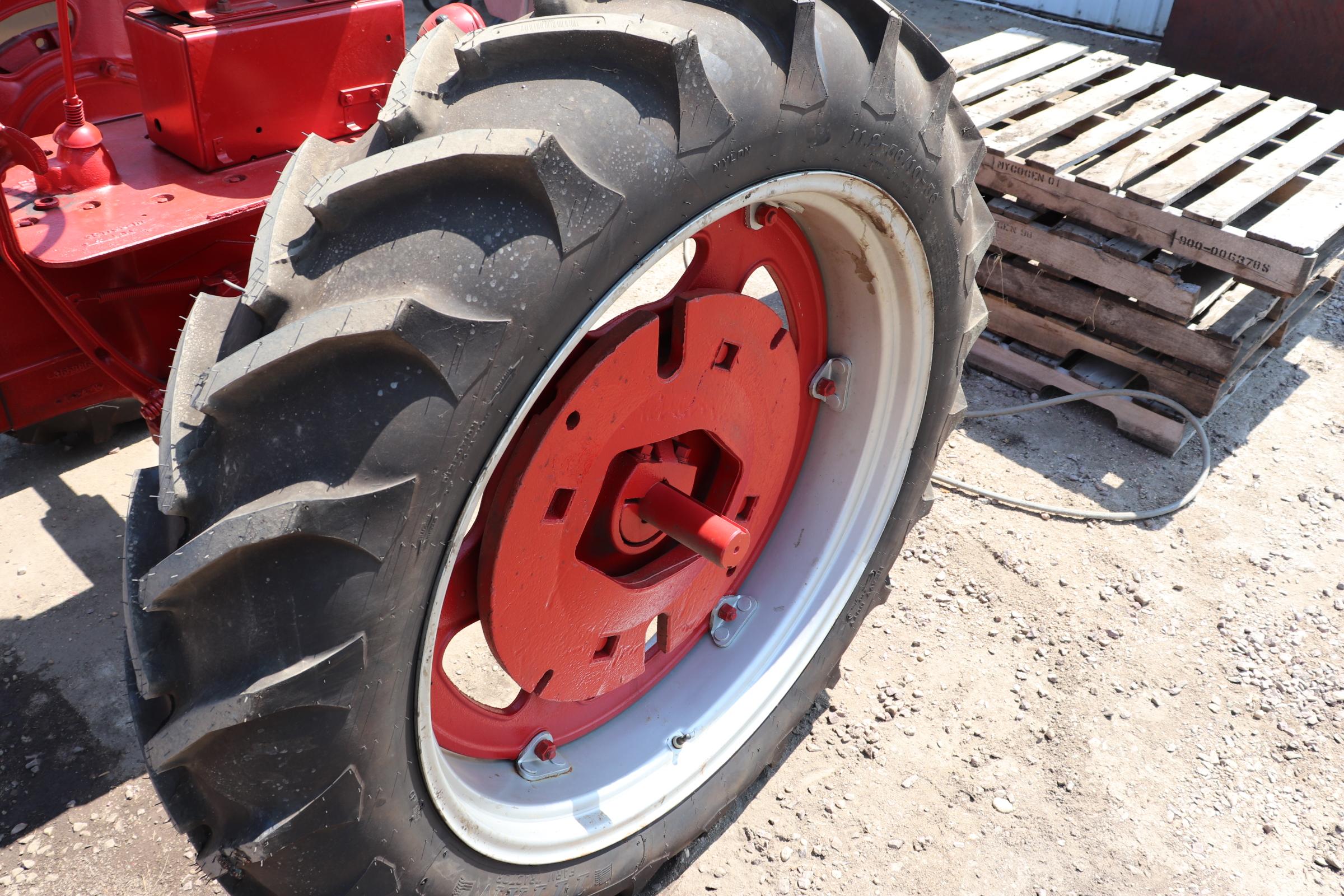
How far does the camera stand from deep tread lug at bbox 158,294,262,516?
3.80 ft

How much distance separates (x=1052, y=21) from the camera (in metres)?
7.07

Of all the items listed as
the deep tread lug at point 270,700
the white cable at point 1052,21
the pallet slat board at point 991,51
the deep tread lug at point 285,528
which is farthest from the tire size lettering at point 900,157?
the white cable at point 1052,21

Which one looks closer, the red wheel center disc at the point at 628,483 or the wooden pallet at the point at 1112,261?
the red wheel center disc at the point at 628,483

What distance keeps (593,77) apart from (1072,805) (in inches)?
77.4

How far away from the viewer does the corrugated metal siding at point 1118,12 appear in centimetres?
658

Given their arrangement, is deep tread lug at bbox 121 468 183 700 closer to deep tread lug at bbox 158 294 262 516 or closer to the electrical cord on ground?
deep tread lug at bbox 158 294 262 516

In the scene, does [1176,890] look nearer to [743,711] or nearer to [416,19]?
[743,711]

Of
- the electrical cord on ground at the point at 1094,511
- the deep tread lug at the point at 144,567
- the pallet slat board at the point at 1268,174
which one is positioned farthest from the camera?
the electrical cord on ground at the point at 1094,511

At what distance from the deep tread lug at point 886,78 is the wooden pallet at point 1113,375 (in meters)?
2.18

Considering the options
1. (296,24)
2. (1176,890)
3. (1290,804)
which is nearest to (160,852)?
(296,24)

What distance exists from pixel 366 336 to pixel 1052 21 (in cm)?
736

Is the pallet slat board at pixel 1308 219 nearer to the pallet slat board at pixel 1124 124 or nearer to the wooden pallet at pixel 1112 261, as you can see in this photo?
the wooden pallet at pixel 1112 261

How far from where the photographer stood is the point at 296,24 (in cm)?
199

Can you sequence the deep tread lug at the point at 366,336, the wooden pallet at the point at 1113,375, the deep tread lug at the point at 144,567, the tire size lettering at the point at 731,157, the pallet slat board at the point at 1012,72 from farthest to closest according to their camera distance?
1. the pallet slat board at the point at 1012,72
2. the wooden pallet at the point at 1113,375
3. the tire size lettering at the point at 731,157
4. the deep tread lug at the point at 144,567
5. the deep tread lug at the point at 366,336
